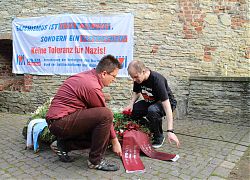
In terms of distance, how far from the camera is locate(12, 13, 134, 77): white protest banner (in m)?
6.19

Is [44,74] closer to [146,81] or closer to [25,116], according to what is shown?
[25,116]

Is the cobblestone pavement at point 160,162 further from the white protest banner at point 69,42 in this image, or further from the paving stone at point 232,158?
the white protest banner at point 69,42

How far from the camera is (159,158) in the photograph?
350cm

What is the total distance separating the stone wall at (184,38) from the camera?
601 centimetres

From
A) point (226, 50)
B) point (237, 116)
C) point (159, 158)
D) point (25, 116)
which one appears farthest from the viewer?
point (25, 116)

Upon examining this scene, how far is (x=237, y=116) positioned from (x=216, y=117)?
430 millimetres

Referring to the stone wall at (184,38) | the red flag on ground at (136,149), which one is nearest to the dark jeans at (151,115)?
the red flag on ground at (136,149)

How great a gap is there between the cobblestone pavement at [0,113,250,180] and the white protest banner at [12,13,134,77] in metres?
2.27

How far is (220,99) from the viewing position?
18.7 ft

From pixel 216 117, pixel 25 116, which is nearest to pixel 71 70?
pixel 25 116

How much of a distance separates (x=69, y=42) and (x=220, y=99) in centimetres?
381

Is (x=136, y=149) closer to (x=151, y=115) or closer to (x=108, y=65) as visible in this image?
(x=151, y=115)

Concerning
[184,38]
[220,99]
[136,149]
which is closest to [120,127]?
[136,149]

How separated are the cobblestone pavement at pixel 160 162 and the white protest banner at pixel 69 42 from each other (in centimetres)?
227
